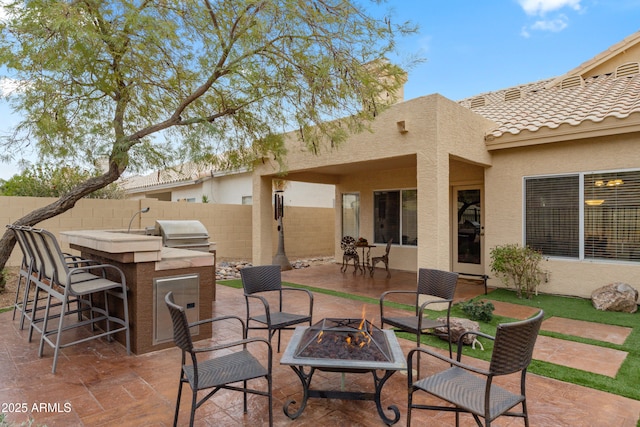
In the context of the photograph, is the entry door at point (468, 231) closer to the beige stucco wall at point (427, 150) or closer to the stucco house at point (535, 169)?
the stucco house at point (535, 169)

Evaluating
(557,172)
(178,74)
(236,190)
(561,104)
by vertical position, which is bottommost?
(557,172)

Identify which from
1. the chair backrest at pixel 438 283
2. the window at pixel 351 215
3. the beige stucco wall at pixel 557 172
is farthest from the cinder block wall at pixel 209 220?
the chair backrest at pixel 438 283

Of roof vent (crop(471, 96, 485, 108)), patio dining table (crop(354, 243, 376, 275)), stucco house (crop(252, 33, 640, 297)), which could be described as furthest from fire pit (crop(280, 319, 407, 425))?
roof vent (crop(471, 96, 485, 108))

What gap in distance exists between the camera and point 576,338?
4.93 metres

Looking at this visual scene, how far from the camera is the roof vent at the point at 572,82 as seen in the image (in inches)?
399

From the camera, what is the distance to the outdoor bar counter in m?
4.16

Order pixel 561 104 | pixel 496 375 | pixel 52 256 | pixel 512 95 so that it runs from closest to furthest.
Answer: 1. pixel 496 375
2. pixel 52 256
3. pixel 561 104
4. pixel 512 95

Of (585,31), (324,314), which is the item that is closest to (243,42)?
(324,314)

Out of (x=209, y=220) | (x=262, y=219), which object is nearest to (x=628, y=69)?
(x=262, y=219)

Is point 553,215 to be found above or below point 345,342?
above

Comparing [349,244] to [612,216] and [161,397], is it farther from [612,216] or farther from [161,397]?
[161,397]

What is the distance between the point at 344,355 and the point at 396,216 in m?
8.53

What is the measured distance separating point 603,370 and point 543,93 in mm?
9006

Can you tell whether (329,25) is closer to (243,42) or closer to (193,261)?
(243,42)
